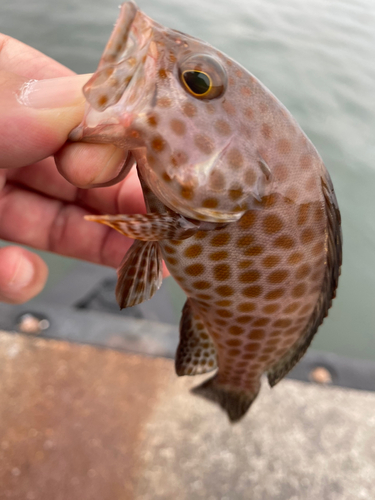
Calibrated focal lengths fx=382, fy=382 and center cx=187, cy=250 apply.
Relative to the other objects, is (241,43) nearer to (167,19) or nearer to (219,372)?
(167,19)

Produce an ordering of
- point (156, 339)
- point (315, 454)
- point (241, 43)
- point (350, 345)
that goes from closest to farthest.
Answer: point (315, 454), point (156, 339), point (350, 345), point (241, 43)

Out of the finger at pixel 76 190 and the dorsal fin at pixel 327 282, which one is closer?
the dorsal fin at pixel 327 282

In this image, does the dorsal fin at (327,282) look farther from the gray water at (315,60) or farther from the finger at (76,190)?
the gray water at (315,60)

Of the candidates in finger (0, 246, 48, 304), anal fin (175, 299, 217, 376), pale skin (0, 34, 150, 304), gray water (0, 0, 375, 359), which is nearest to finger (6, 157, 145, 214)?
pale skin (0, 34, 150, 304)

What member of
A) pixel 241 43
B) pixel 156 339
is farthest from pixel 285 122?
pixel 241 43

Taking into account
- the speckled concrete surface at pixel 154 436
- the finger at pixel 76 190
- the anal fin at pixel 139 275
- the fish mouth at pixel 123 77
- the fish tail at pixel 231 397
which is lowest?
the speckled concrete surface at pixel 154 436

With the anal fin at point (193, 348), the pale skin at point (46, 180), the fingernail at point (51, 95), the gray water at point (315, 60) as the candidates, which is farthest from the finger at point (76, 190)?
the gray water at point (315, 60)
